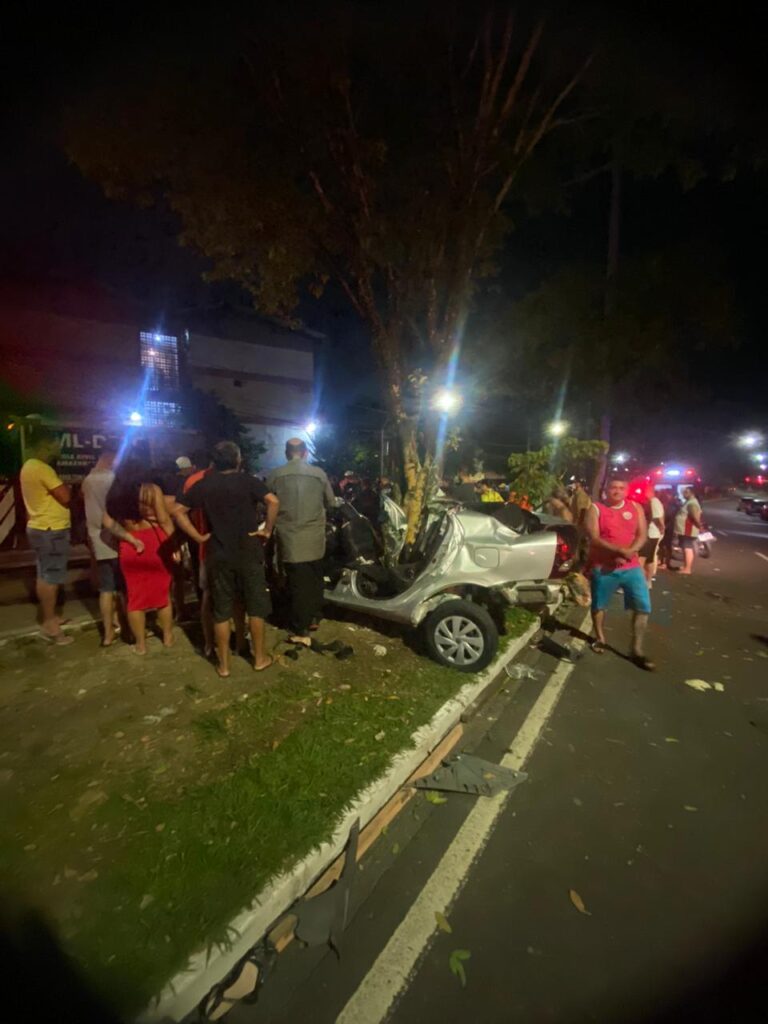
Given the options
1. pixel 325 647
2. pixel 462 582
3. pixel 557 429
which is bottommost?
pixel 325 647

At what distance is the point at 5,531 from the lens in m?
9.34

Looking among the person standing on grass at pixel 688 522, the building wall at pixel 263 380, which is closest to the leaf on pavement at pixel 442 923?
the person standing on grass at pixel 688 522

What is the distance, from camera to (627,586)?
17.2ft

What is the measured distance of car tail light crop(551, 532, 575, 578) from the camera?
5.41 m

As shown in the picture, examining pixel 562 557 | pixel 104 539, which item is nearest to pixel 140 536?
pixel 104 539

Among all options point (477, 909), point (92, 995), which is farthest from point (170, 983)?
point (477, 909)

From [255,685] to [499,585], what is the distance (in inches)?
92.1

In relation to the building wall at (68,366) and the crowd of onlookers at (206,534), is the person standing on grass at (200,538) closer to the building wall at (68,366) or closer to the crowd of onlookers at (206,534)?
the crowd of onlookers at (206,534)

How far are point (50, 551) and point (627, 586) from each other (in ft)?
18.7

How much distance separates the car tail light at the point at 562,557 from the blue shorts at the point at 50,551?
485 cm

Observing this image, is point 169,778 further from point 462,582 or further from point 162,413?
point 162,413

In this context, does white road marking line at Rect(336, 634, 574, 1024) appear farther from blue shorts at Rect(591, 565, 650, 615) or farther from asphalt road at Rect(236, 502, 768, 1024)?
blue shorts at Rect(591, 565, 650, 615)

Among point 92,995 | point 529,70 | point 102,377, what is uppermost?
point 529,70

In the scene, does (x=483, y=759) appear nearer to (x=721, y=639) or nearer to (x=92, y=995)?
(x=92, y=995)
